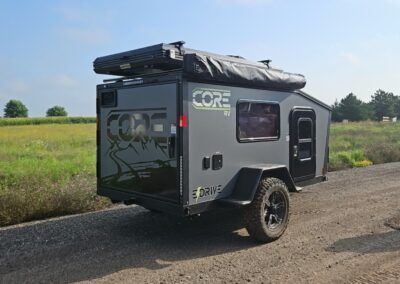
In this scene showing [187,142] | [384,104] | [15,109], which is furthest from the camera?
[15,109]

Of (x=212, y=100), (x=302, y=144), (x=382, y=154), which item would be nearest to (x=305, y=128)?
(x=302, y=144)

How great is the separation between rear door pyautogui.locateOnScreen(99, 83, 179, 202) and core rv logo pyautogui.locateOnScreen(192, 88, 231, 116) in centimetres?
31

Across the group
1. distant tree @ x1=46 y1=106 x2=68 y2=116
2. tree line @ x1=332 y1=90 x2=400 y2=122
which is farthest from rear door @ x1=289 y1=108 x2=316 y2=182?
distant tree @ x1=46 y1=106 x2=68 y2=116

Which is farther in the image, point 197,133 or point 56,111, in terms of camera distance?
point 56,111

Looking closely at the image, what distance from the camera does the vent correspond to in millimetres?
6500

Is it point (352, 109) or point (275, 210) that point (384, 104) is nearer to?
point (352, 109)

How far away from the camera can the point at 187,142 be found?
5348mm

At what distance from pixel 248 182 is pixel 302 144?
6.49 feet

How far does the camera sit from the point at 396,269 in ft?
16.2

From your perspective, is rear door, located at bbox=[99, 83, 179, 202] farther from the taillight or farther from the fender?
the fender

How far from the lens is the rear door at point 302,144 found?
723 centimetres

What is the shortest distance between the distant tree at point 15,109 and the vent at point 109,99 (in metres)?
129

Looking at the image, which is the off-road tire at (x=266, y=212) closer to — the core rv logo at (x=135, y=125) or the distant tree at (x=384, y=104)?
the core rv logo at (x=135, y=125)

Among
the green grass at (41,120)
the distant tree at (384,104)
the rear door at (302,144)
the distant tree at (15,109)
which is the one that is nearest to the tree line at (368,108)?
the distant tree at (384,104)
